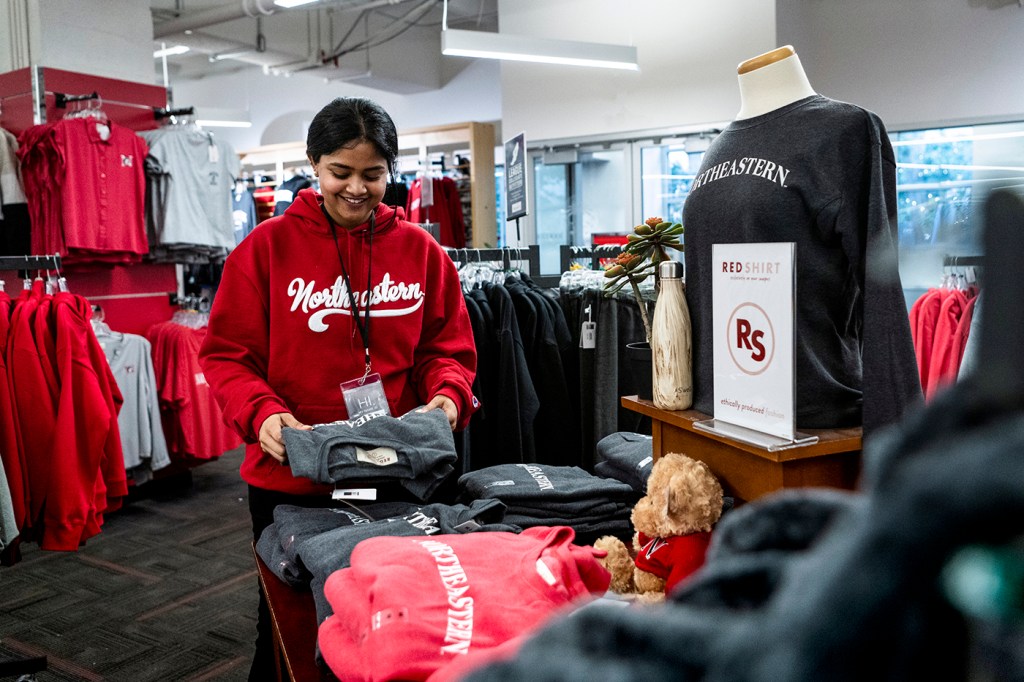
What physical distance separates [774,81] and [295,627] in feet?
3.83

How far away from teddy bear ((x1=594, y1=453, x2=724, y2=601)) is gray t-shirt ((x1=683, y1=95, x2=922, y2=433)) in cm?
17

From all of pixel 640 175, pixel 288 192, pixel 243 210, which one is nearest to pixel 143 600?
pixel 288 192

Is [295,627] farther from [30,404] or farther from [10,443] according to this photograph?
[30,404]

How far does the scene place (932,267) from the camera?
70 centimetres

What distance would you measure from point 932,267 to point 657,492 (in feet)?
1.95

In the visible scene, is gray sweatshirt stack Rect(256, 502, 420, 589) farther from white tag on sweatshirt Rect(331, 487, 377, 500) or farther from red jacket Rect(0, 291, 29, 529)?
red jacket Rect(0, 291, 29, 529)

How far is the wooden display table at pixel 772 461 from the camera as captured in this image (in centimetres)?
112

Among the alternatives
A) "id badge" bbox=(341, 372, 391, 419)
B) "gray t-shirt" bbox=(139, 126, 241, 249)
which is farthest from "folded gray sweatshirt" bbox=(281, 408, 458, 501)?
"gray t-shirt" bbox=(139, 126, 241, 249)

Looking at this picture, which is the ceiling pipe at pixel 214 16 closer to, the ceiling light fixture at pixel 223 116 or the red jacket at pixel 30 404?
the ceiling light fixture at pixel 223 116

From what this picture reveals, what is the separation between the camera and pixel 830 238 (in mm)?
1272

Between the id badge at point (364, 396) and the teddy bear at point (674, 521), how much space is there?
27.8 inches

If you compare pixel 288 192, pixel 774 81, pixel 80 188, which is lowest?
pixel 774 81

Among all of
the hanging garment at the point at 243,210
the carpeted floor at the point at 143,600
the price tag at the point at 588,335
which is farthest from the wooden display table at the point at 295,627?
the hanging garment at the point at 243,210

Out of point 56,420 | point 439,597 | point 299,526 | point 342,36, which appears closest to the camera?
point 439,597
